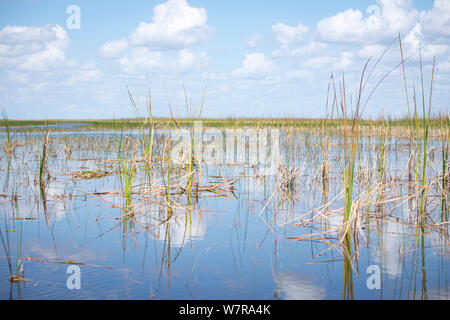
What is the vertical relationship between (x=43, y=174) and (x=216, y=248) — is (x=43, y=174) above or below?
above

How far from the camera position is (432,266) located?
8.30ft

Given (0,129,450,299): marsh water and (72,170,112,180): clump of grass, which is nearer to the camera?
(0,129,450,299): marsh water

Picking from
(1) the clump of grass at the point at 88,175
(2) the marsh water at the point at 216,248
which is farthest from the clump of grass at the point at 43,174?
(1) the clump of grass at the point at 88,175

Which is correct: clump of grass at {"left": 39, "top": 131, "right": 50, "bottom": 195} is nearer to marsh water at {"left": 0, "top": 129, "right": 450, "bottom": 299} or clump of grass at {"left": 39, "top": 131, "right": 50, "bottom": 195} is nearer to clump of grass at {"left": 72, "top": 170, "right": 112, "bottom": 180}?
marsh water at {"left": 0, "top": 129, "right": 450, "bottom": 299}

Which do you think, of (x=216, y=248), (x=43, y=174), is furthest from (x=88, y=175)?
(x=216, y=248)

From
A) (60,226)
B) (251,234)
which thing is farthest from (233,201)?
(60,226)

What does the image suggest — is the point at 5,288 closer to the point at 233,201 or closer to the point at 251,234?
the point at 251,234

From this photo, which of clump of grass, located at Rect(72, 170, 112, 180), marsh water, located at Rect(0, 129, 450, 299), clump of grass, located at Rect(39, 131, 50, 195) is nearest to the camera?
marsh water, located at Rect(0, 129, 450, 299)

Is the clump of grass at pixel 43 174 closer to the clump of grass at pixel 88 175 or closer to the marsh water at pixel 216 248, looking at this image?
the marsh water at pixel 216 248

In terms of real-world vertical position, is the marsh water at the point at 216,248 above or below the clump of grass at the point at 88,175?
below

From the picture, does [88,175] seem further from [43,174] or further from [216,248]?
[216,248]

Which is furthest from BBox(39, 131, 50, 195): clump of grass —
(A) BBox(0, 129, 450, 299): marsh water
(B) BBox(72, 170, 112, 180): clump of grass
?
(B) BBox(72, 170, 112, 180): clump of grass
